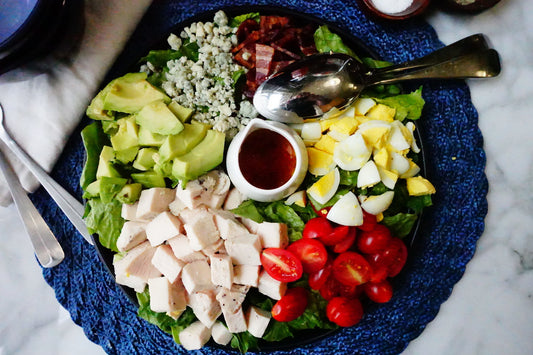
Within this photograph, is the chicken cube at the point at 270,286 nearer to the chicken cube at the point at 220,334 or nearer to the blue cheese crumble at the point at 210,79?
the chicken cube at the point at 220,334

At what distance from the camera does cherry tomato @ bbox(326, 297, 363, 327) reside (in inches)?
65.0

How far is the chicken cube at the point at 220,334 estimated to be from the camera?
1.76m

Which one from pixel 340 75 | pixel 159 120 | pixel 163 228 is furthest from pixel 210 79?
pixel 163 228

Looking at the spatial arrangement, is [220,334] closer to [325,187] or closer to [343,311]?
[343,311]

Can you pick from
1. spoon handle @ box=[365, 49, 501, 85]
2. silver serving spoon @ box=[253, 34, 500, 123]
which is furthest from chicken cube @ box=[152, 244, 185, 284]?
spoon handle @ box=[365, 49, 501, 85]

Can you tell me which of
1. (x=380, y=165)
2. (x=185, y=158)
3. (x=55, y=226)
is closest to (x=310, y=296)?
(x=380, y=165)

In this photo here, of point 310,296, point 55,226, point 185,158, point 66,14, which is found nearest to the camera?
point 66,14

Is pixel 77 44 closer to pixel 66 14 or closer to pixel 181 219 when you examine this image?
pixel 66 14

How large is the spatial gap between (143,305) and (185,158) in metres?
0.63

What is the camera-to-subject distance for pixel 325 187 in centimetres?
168

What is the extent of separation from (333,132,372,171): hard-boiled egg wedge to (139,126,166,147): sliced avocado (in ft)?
2.15

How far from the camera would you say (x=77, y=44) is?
183cm

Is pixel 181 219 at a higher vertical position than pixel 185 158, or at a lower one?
lower

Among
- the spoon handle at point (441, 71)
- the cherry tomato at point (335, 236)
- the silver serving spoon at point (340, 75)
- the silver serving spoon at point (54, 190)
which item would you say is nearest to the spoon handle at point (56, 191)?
the silver serving spoon at point (54, 190)
